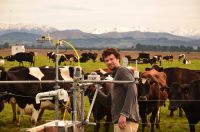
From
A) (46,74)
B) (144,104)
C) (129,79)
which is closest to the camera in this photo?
(129,79)

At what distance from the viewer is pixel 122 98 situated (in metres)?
6.27

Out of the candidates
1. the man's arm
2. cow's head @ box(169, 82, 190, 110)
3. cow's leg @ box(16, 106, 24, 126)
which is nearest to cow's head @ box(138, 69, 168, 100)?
cow's head @ box(169, 82, 190, 110)

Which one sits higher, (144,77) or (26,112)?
(144,77)

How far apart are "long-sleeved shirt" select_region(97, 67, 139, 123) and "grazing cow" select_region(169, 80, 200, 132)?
5.97m

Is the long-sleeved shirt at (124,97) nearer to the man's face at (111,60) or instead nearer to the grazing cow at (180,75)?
the man's face at (111,60)

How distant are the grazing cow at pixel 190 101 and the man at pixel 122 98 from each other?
5972 millimetres

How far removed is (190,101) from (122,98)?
6042mm

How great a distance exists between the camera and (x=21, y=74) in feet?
44.8

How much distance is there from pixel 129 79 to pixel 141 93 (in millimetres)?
→ 6438

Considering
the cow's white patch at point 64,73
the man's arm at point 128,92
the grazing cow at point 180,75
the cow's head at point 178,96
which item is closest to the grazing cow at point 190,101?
the cow's head at point 178,96

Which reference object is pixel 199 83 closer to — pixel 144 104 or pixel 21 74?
pixel 144 104

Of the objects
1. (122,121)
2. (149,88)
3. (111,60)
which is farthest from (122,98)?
(149,88)

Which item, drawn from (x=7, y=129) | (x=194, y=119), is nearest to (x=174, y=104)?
(x=194, y=119)

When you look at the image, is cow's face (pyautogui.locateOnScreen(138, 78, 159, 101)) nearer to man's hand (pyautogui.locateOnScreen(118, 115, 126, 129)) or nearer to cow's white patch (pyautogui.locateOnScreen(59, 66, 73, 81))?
cow's white patch (pyautogui.locateOnScreen(59, 66, 73, 81))
